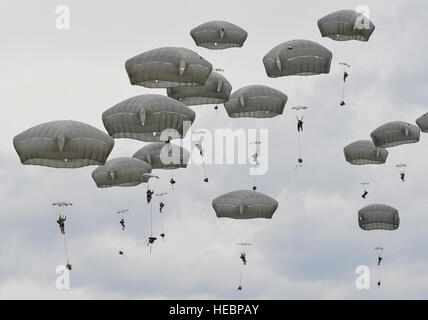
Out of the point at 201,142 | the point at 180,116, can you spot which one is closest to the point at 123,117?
the point at 180,116

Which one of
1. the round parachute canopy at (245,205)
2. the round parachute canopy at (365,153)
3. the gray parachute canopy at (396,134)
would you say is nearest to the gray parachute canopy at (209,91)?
the round parachute canopy at (245,205)

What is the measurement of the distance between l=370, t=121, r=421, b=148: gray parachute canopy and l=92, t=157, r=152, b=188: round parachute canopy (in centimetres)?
2165

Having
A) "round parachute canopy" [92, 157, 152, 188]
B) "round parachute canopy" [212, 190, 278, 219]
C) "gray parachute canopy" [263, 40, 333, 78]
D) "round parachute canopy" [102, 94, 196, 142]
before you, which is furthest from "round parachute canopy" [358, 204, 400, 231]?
"round parachute canopy" [102, 94, 196, 142]

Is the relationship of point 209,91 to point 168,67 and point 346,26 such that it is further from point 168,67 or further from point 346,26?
point 168,67

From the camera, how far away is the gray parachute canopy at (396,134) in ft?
277

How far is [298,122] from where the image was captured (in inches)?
3012

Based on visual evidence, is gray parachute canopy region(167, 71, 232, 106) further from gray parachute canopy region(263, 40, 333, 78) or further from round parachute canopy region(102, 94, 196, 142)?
round parachute canopy region(102, 94, 196, 142)

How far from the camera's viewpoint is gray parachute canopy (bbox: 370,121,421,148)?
277ft

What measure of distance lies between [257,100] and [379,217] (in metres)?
19.5

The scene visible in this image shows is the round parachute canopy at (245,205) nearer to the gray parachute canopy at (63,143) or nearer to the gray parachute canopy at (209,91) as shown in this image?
the gray parachute canopy at (209,91)

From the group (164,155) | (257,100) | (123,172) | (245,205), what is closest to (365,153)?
(245,205)

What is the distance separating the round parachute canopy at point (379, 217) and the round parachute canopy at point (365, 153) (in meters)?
4.90

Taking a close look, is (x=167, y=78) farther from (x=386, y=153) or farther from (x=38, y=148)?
(x=386, y=153)

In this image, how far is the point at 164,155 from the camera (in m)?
80.8
